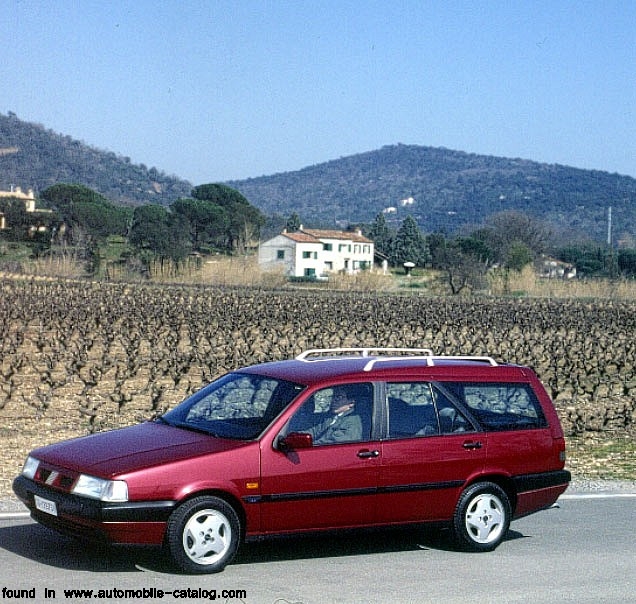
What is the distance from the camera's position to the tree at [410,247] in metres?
115

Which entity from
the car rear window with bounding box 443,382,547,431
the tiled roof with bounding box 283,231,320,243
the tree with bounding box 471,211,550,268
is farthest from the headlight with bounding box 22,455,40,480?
the tree with bounding box 471,211,550,268

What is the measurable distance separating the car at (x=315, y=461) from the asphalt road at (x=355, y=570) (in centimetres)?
25

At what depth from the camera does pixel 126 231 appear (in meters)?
95.8

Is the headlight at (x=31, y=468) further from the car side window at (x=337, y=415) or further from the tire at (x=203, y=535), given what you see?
the car side window at (x=337, y=415)

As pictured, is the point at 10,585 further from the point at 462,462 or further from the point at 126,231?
the point at 126,231

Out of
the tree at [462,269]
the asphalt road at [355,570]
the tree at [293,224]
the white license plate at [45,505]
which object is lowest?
the asphalt road at [355,570]

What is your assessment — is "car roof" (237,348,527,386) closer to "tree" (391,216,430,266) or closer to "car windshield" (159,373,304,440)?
"car windshield" (159,373,304,440)

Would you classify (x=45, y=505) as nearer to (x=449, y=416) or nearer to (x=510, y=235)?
(x=449, y=416)

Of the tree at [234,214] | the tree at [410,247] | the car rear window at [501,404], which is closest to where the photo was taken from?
the car rear window at [501,404]

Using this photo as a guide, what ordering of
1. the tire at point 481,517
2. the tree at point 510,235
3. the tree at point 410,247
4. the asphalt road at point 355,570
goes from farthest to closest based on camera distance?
the tree at point 410,247 → the tree at point 510,235 → the tire at point 481,517 → the asphalt road at point 355,570

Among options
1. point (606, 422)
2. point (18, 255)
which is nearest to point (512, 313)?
point (606, 422)

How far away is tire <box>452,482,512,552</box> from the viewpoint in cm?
833

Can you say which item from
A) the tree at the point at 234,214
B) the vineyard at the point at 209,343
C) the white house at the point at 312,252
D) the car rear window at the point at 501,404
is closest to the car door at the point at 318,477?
the car rear window at the point at 501,404

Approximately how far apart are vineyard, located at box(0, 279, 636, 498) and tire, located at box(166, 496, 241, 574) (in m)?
4.04
